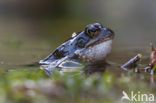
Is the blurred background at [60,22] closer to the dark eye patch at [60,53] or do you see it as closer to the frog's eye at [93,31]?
the dark eye patch at [60,53]

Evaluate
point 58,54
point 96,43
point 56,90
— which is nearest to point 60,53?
point 58,54

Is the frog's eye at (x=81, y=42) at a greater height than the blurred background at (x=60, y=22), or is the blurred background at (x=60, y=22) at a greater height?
the blurred background at (x=60, y=22)

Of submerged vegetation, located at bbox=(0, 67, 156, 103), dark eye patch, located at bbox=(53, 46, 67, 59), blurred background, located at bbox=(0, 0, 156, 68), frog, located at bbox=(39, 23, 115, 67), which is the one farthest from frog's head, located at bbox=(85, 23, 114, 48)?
submerged vegetation, located at bbox=(0, 67, 156, 103)

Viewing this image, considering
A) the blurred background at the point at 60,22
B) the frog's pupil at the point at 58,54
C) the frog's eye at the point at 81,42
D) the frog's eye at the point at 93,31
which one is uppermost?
the blurred background at the point at 60,22

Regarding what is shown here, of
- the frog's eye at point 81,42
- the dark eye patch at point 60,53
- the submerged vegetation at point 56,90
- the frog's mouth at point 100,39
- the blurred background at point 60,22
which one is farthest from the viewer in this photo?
the blurred background at point 60,22

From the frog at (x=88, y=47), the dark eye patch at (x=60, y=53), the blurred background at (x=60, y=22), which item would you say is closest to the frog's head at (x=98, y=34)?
the frog at (x=88, y=47)

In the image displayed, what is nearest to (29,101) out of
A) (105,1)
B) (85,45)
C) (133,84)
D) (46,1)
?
(133,84)

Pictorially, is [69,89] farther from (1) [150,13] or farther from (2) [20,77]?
(1) [150,13]

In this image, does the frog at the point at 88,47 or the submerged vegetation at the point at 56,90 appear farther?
the frog at the point at 88,47

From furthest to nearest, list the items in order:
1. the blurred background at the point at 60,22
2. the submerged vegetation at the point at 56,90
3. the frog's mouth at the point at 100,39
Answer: the blurred background at the point at 60,22 < the frog's mouth at the point at 100,39 < the submerged vegetation at the point at 56,90
